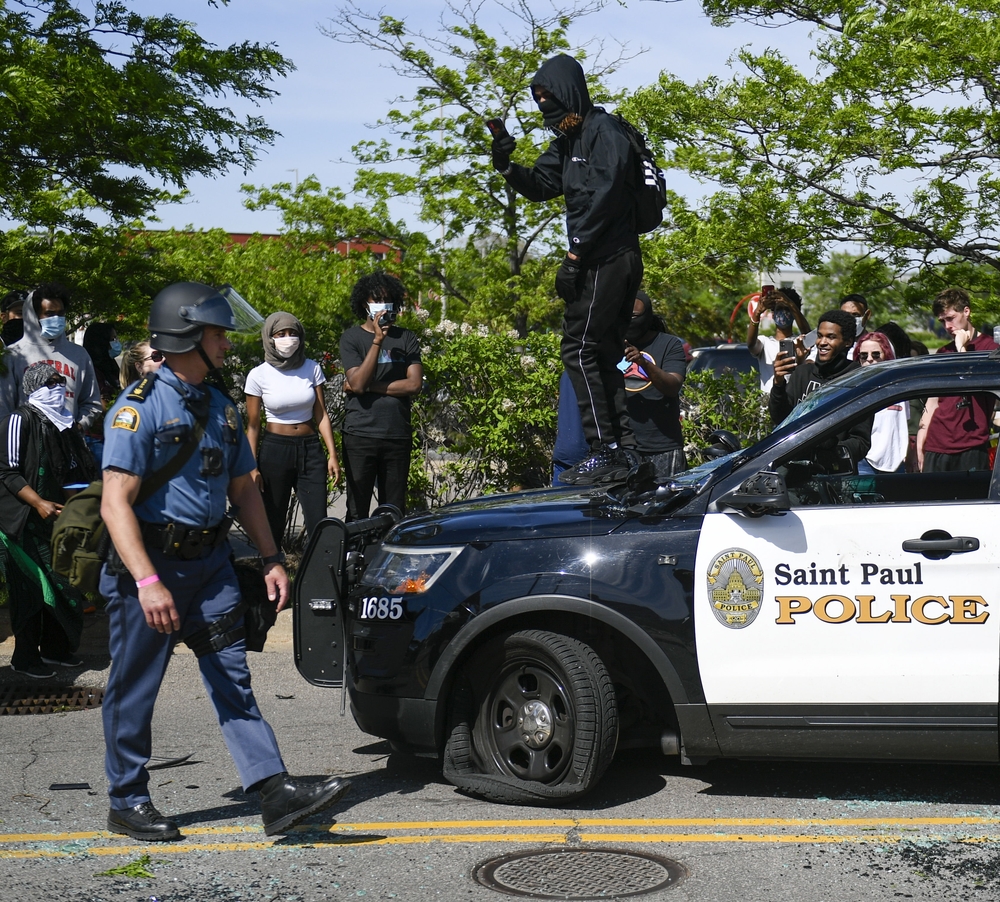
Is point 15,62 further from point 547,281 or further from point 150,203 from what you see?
point 547,281

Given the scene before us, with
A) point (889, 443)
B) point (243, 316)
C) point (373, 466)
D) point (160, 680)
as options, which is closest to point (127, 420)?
point (160, 680)

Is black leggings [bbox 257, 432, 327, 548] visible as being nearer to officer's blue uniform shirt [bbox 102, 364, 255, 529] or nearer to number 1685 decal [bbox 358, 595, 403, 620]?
number 1685 decal [bbox 358, 595, 403, 620]

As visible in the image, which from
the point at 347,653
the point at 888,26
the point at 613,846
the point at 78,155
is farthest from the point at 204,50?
the point at 613,846

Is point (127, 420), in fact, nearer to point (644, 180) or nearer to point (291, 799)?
point (291, 799)

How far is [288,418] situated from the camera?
864cm

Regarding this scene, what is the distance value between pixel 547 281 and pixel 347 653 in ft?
43.9

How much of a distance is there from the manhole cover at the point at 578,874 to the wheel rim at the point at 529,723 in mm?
521

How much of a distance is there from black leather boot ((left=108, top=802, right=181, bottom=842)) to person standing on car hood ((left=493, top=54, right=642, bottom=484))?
2.95 m

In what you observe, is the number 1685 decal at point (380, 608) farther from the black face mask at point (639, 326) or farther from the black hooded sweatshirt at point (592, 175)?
the black face mask at point (639, 326)

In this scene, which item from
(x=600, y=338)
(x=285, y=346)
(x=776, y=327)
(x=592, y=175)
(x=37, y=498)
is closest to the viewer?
(x=592, y=175)

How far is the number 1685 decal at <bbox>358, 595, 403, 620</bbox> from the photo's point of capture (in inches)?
204

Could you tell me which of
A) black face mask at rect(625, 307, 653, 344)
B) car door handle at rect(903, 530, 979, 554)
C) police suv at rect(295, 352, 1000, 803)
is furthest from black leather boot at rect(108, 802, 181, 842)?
black face mask at rect(625, 307, 653, 344)

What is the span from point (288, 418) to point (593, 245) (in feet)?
8.94

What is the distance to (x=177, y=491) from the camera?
15.1ft
